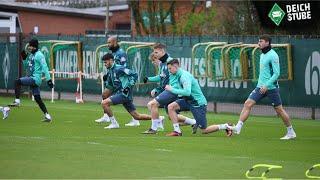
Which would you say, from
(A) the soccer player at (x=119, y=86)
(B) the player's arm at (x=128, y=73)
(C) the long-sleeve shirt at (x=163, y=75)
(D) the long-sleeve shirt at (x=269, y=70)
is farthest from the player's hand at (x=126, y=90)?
(D) the long-sleeve shirt at (x=269, y=70)

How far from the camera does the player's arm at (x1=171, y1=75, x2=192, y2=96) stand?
18938 mm

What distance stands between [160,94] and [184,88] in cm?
102

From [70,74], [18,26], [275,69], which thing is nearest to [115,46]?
[275,69]

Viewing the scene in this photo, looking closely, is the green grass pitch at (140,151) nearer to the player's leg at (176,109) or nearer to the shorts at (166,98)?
the player's leg at (176,109)

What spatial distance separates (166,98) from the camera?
19.7 m

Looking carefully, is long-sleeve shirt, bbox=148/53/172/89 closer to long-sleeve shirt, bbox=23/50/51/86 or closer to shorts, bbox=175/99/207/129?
shorts, bbox=175/99/207/129

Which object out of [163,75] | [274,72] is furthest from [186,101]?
[274,72]

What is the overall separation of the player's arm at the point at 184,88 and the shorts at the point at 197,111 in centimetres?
38

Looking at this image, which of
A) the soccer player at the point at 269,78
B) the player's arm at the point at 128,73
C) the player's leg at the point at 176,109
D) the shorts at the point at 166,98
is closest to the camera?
the soccer player at the point at 269,78

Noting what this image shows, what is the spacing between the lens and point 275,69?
19.0 m

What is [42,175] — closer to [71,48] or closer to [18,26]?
[71,48]

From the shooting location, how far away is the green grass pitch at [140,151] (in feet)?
44.1

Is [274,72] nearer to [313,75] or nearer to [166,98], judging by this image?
[166,98]

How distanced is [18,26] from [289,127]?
35.1 meters
